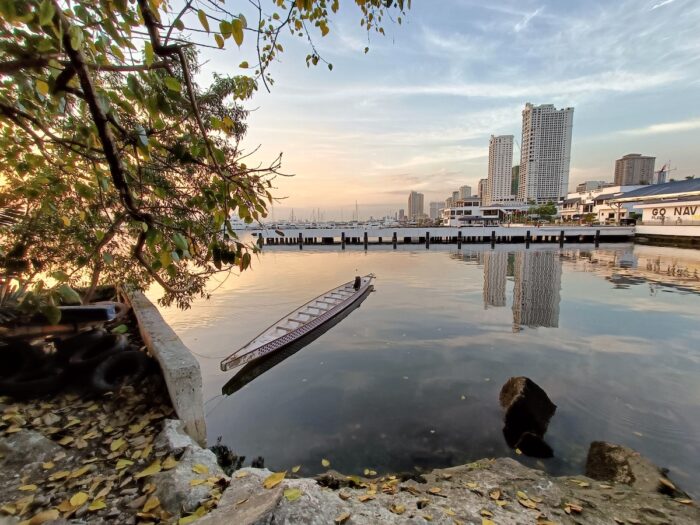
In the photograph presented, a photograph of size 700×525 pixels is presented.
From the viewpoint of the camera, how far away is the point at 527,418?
20.2 feet

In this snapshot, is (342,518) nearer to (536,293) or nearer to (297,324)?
(297,324)

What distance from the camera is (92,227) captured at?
543 centimetres

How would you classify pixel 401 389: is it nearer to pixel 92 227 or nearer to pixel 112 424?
pixel 112 424

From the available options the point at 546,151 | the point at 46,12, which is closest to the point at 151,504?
the point at 46,12

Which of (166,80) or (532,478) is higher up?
(166,80)

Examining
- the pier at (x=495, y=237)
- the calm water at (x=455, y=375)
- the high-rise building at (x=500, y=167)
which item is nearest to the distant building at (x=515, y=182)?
the high-rise building at (x=500, y=167)

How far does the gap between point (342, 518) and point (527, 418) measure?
491 cm

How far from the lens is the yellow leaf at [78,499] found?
9.16 feet

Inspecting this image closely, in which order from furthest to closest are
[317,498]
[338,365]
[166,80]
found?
[338,365]
[317,498]
[166,80]

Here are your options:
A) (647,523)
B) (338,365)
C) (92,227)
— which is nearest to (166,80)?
(92,227)

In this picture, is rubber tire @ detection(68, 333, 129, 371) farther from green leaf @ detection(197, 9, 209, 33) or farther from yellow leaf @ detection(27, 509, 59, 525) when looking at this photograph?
green leaf @ detection(197, 9, 209, 33)

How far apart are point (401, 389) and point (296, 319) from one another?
541cm

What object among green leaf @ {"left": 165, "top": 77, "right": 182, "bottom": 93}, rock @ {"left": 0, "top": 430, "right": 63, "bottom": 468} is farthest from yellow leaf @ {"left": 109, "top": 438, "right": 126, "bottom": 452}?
green leaf @ {"left": 165, "top": 77, "right": 182, "bottom": 93}

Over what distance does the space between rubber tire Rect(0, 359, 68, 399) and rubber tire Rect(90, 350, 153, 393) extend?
0.45 meters
